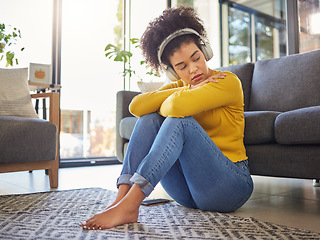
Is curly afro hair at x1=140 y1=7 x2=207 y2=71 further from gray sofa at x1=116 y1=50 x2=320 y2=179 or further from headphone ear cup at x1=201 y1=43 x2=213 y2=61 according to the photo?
gray sofa at x1=116 y1=50 x2=320 y2=179

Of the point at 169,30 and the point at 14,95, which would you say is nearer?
the point at 169,30

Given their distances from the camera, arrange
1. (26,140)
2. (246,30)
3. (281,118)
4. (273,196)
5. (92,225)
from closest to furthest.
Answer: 1. (92,225)
2. (281,118)
3. (273,196)
4. (26,140)
5. (246,30)

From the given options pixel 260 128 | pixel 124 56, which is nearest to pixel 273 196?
pixel 260 128

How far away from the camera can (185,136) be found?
3.99 ft

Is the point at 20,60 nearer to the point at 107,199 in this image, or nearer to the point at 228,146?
the point at 107,199

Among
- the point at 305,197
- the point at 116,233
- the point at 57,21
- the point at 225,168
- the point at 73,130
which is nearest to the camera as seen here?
the point at 116,233

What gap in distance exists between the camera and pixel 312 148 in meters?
1.47

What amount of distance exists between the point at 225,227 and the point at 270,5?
4480 millimetres

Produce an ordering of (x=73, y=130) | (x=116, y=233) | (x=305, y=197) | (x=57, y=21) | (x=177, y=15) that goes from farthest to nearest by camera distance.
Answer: (x=73, y=130)
(x=57, y=21)
(x=305, y=197)
(x=177, y=15)
(x=116, y=233)

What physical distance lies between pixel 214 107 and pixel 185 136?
0.55 feet

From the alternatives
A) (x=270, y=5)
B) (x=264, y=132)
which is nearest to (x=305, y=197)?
(x=264, y=132)

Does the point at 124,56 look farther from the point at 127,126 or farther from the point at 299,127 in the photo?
the point at 299,127

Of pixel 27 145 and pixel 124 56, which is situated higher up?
pixel 124 56

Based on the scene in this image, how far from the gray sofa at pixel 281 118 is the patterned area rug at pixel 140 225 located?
0.40 metres
